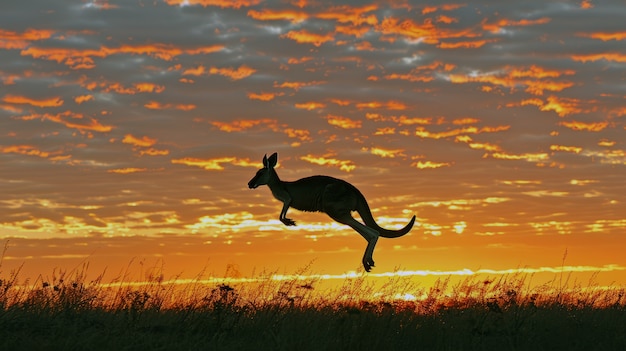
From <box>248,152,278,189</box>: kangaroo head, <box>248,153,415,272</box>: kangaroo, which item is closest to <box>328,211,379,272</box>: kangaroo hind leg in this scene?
<box>248,153,415,272</box>: kangaroo

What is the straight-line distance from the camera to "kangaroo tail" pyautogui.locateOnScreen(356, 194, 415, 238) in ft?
77.5

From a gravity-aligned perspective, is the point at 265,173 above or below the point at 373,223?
above

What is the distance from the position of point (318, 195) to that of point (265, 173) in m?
1.43

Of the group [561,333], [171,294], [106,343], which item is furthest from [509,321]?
[106,343]

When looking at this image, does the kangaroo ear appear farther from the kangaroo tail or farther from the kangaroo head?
the kangaroo tail

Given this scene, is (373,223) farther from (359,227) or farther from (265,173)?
(265,173)

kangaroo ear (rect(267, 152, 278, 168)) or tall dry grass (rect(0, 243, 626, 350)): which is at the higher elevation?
kangaroo ear (rect(267, 152, 278, 168))

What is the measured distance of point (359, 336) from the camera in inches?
590

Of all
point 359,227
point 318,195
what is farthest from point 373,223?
point 318,195

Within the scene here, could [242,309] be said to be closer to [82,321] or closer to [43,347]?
[82,321]

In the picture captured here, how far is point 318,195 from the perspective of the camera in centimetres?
2266

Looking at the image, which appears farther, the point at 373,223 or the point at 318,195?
the point at 373,223

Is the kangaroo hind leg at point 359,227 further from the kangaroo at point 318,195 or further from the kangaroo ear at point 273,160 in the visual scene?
the kangaroo ear at point 273,160

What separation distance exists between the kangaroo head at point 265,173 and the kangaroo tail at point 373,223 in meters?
2.46
